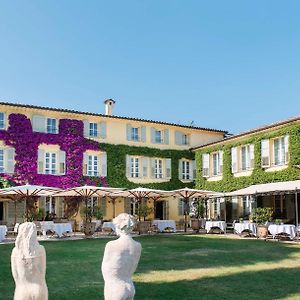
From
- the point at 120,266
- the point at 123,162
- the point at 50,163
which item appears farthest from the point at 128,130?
the point at 120,266

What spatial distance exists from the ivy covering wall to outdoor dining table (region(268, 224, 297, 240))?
44.1 ft

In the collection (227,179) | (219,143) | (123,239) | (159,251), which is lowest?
(159,251)

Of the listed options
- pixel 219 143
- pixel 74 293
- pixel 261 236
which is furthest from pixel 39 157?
pixel 74 293

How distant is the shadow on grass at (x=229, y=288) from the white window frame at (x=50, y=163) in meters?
20.7

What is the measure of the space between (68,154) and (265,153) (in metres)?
12.2

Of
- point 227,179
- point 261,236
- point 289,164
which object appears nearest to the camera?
point 261,236

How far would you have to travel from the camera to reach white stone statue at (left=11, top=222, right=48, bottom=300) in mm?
3732

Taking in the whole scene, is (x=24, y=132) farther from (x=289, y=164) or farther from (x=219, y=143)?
(x=289, y=164)

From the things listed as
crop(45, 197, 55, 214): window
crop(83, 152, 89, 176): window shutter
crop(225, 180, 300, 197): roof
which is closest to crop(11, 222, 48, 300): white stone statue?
crop(225, 180, 300, 197): roof

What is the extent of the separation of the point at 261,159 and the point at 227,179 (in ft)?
11.2

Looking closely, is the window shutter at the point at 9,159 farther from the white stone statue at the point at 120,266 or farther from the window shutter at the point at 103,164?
the white stone statue at the point at 120,266

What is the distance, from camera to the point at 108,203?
99.8 ft

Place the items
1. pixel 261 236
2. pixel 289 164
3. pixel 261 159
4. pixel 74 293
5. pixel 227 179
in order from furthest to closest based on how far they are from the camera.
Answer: pixel 227 179
pixel 261 159
pixel 289 164
pixel 261 236
pixel 74 293

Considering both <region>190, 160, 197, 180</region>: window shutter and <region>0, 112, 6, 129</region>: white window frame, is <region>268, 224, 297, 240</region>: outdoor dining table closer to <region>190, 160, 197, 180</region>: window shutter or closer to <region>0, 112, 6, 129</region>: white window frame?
<region>190, 160, 197, 180</region>: window shutter
